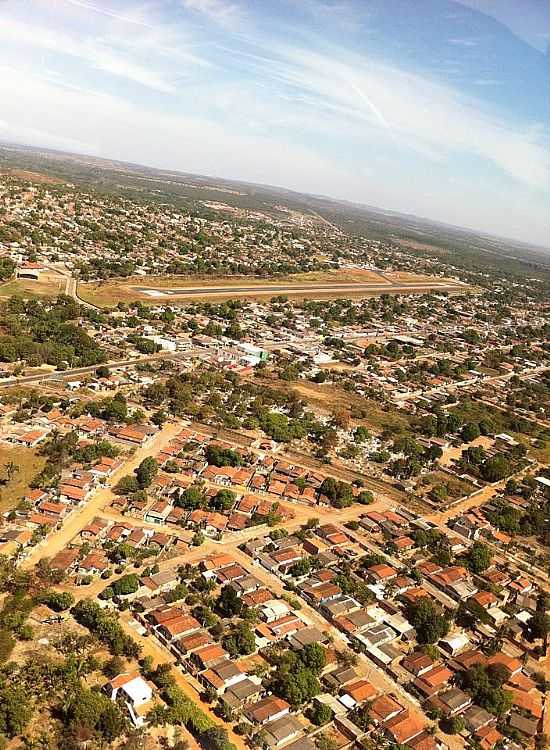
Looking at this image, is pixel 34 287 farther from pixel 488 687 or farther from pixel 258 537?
pixel 488 687

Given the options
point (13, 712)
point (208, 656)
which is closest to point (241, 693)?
point (208, 656)

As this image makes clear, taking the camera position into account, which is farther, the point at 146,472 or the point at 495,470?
the point at 495,470

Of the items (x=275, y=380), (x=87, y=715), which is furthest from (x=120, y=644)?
(x=275, y=380)

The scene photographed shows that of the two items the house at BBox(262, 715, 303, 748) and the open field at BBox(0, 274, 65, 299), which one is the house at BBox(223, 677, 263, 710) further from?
the open field at BBox(0, 274, 65, 299)

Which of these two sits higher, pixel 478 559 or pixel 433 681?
pixel 478 559

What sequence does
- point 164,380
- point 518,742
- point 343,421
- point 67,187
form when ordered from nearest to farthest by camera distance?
point 518,742, point 343,421, point 164,380, point 67,187

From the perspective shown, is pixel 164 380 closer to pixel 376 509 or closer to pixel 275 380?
pixel 275 380
